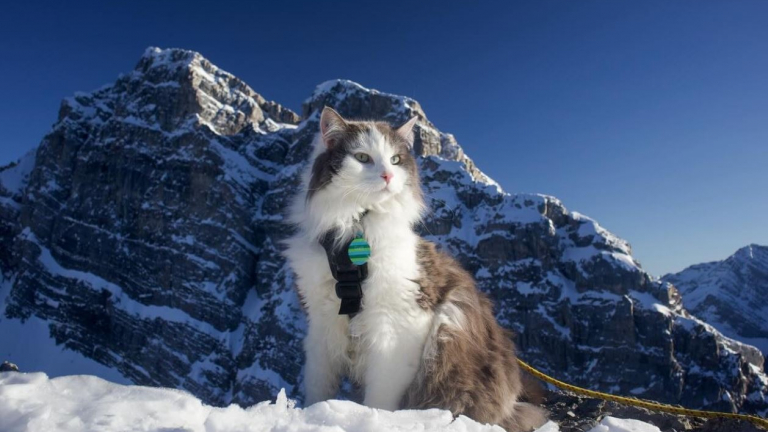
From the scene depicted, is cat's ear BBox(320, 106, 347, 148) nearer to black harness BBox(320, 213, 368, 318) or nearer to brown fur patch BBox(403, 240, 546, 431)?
black harness BBox(320, 213, 368, 318)

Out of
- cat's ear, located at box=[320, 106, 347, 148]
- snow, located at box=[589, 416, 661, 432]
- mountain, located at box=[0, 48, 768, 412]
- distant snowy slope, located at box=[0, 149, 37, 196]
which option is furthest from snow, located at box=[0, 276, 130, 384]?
snow, located at box=[589, 416, 661, 432]

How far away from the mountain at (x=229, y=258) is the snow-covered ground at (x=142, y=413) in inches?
3787

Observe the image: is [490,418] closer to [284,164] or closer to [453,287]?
[453,287]

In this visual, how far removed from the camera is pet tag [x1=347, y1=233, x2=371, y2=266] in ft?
11.7

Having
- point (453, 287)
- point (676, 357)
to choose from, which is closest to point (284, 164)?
point (676, 357)

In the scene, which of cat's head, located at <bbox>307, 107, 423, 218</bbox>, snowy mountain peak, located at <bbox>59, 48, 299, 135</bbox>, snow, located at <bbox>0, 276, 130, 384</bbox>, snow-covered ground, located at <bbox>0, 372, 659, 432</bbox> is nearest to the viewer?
snow-covered ground, located at <bbox>0, 372, 659, 432</bbox>

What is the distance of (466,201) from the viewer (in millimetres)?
128625

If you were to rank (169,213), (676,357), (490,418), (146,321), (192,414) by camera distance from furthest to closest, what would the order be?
(169,213) → (146,321) → (676,357) → (490,418) → (192,414)

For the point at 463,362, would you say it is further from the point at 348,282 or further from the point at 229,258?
the point at 229,258

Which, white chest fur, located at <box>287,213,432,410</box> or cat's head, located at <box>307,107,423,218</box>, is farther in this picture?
cat's head, located at <box>307,107,423,218</box>

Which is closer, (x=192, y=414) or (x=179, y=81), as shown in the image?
(x=192, y=414)

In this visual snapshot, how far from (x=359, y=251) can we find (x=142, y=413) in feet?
6.28

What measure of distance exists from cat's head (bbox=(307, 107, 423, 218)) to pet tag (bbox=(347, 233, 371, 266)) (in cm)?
37

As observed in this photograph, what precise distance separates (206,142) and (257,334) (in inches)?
2536
